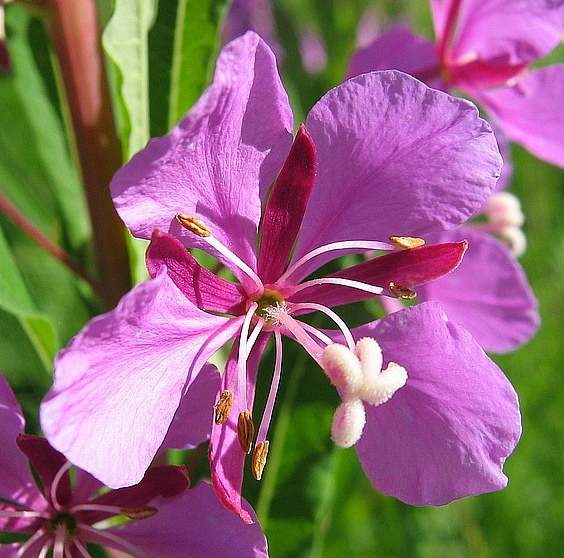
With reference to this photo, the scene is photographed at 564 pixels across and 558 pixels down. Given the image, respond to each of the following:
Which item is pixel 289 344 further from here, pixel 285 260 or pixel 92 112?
pixel 92 112

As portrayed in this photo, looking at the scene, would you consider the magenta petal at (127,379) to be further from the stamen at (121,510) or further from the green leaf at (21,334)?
the green leaf at (21,334)

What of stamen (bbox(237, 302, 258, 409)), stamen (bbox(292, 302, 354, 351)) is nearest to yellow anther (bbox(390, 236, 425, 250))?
stamen (bbox(292, 302, 354, 351))

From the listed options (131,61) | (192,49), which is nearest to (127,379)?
(131,61)

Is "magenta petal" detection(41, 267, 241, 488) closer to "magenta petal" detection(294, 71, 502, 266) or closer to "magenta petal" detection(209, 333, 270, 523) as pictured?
"magenta petal" detection(209, 333, 270, 523)

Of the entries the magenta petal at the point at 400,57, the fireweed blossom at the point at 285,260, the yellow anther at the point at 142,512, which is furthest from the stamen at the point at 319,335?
the magenta petal at the point at 400,57

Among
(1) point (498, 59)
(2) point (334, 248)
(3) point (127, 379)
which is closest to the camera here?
(3) point (127, 379)

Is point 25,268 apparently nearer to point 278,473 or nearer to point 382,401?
point 278,473
